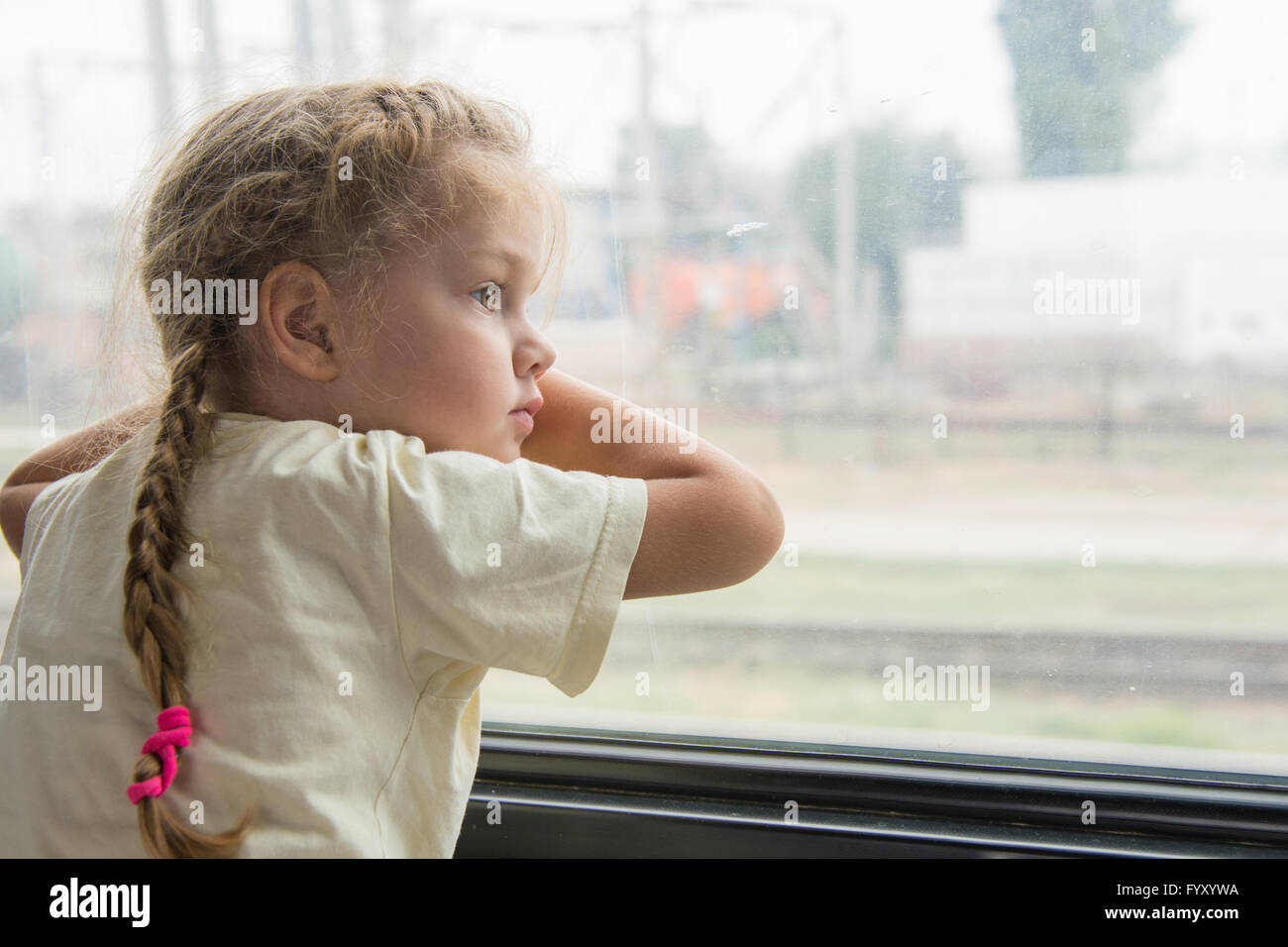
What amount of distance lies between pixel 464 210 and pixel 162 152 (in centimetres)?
42

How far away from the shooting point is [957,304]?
3.92 feet

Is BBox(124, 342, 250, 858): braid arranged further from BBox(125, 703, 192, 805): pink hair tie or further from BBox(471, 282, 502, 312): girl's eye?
BBox(471, 282, 502, 312): girl's eye

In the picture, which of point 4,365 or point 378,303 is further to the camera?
point 4,365

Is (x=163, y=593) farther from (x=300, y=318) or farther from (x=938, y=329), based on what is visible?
(x=938, y=329)

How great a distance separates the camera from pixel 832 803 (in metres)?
1.17

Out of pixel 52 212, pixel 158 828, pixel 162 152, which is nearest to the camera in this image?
pixel 158 828

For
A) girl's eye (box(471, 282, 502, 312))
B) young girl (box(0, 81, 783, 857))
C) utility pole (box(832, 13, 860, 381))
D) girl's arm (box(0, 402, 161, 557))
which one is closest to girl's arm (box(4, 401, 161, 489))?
girl's arm (box(0, 402, 161, 557))

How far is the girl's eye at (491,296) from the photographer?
933 mm

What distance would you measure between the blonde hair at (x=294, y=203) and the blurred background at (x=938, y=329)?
0.20 metres

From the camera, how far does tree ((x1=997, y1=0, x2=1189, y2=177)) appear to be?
1113 mm

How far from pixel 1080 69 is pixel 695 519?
700 millimetres

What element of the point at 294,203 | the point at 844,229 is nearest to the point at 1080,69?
the point at 844,229
